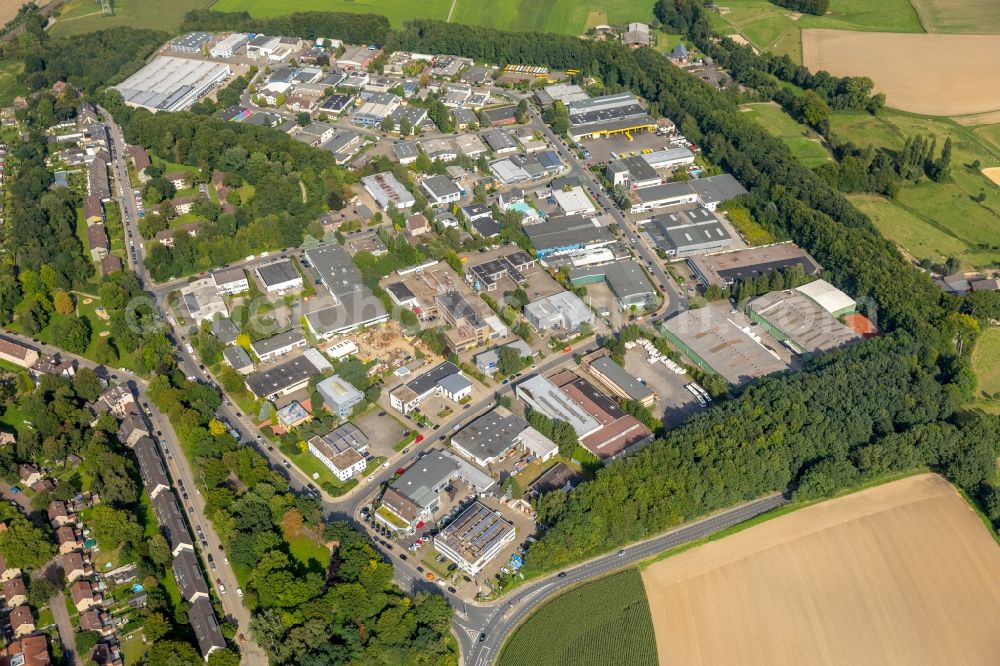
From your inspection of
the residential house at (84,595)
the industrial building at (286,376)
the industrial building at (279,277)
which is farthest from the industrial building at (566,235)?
the residential house at (84,595)

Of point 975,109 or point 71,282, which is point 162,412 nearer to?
point 71,282

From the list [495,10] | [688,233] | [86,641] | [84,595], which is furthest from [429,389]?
[495,10]

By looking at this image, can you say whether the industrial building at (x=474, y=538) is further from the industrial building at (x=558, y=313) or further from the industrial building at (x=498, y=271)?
the industrial building at (x=498, y=271)

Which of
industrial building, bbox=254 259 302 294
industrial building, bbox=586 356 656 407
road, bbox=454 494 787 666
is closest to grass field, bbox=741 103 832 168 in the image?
industrial building, bbox=586 356 656 407

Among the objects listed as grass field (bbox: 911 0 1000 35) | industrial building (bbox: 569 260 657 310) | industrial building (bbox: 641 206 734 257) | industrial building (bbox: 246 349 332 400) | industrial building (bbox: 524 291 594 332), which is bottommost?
industrial building (bbox: 246 349 332 400)

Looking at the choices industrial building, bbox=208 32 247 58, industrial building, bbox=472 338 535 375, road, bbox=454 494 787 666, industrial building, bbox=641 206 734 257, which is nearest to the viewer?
road, bbox=454 494 787 666

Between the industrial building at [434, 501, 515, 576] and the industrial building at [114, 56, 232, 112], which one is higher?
the industrial building at [114, 56, 232, 112]

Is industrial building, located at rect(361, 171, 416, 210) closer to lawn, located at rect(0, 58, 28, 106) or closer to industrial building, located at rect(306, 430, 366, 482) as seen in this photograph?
industrial building, located at rect(306, 430, 366, 482)
